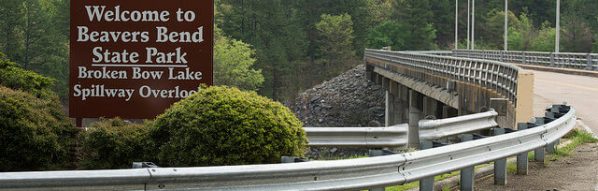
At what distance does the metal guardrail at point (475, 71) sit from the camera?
26.0 meters

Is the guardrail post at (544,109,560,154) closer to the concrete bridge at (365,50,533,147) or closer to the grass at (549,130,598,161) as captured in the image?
the grass at (549,130,598,161)

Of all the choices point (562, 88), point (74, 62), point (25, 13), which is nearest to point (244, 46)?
point (25, 13)

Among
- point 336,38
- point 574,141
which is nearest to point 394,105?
point 574,141

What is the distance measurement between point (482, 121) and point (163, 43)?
16.5 ft

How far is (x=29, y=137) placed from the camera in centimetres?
1028

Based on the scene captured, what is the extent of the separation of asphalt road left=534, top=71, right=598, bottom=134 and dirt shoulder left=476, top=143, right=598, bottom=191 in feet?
18.0

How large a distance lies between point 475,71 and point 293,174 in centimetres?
2573

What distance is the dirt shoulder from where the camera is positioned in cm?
1105

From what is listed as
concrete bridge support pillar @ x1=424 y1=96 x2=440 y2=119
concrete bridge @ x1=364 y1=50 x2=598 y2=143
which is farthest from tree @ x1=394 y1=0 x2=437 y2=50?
concrete bridge support pillar @ x1=424 y1=96 x2=440 y2=119

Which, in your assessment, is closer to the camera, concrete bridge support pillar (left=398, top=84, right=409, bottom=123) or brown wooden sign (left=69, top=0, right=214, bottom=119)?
brown wooden sign (left=69, top=0, right=214, bottom=119)

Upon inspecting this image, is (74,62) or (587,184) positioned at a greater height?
(74,62)

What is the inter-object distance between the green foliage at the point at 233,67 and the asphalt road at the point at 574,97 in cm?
8280

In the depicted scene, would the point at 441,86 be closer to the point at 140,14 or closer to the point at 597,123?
the point at 597,123

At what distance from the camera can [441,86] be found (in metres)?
42.8
